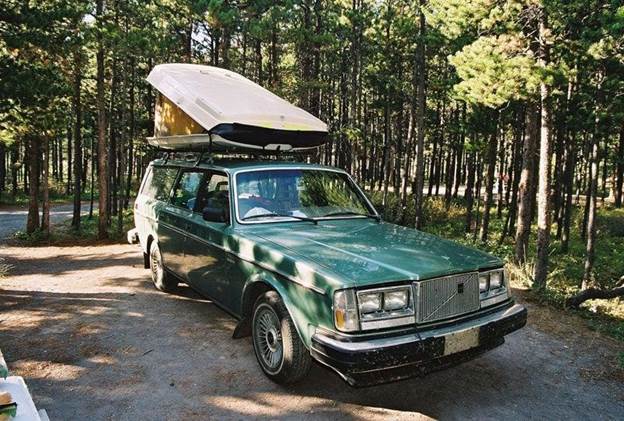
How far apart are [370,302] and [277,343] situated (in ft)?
3.89

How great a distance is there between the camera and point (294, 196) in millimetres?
5367

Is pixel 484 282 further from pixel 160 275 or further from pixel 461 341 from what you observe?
pixel 160 275

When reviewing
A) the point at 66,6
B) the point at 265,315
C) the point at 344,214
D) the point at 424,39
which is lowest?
the point at 265,315

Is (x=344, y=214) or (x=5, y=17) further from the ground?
(x=5, y=17)

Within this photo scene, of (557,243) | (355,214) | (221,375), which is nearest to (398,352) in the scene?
(221,375)

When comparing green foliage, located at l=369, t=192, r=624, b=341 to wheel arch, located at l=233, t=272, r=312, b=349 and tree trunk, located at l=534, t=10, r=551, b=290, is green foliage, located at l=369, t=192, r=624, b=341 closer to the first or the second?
tree trunk, located at l=534, t=10, r=551, b=290

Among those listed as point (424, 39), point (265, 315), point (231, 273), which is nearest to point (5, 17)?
point (231, 273)

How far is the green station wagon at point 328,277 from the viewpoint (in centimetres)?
346

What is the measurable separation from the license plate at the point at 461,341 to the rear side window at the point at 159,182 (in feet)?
15.3

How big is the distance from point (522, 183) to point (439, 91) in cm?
1498

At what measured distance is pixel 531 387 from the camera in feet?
14.2

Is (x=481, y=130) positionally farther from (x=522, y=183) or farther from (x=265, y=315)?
(x=265, y=315)

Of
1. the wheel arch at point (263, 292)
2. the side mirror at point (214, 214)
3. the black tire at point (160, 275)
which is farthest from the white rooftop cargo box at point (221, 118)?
the wheel arch at point (263, 292)

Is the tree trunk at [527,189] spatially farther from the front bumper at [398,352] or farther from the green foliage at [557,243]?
the front bumper at [398,352]
